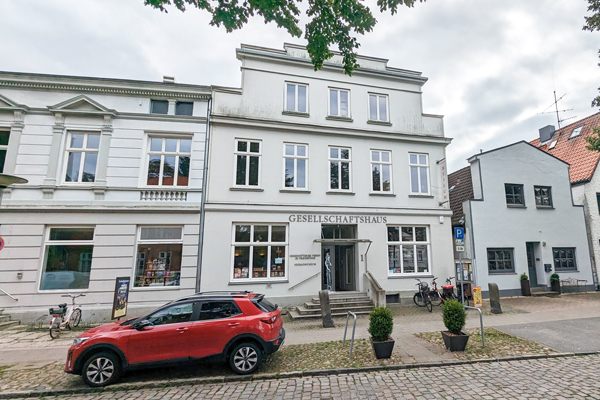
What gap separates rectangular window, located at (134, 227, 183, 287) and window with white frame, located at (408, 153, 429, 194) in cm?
1076

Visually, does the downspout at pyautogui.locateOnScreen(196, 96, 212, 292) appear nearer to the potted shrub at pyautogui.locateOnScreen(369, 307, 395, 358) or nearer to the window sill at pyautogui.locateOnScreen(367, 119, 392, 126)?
the potted shrub at pyautogui.locateOnScreen(369, 307, 395, 358)

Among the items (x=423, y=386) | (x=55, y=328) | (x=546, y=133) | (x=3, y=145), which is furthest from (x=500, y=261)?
(x=3, y=145)

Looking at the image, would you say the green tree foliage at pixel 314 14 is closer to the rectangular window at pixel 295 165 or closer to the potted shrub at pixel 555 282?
the rectangular window at pixel 295 165

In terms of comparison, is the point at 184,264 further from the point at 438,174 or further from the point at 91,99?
the point at 438,174

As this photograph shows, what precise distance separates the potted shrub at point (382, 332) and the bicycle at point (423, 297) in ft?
19.8

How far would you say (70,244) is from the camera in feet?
35.4

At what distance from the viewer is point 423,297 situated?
1191cm

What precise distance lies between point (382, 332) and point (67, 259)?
1126 centimetres

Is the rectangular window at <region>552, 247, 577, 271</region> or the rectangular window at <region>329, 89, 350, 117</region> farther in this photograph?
the rectangular window at <region>552, 247, 577, 271</region>

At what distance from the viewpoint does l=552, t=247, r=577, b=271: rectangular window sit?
15250 mm

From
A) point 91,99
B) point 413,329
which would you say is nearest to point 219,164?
point 91,99

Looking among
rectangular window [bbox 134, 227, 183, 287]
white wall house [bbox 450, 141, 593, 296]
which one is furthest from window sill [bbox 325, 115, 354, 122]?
rectangular window [bbox 134, 227, 183, 287]

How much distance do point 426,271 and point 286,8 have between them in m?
12.1

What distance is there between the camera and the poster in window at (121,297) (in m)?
9.63
